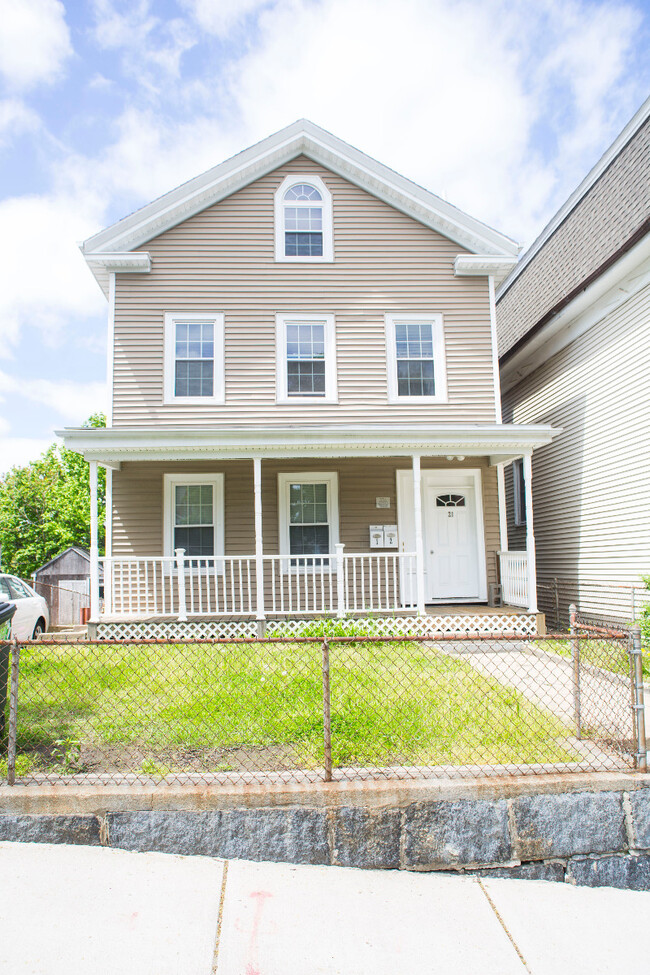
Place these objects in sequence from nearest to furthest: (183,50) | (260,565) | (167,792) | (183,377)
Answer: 1. (167,792)
2. (183,50)
3. (260,565)
4. (183,377)

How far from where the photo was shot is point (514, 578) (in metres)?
10.7

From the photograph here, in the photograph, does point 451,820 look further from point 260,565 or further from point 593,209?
point 593,209

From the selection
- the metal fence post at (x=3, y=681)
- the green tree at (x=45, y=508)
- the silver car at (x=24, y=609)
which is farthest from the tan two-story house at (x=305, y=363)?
the green tree at (x=45, y=508)

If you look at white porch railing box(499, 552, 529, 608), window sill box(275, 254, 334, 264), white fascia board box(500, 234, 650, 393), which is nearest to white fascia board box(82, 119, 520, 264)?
window sill box(275, 254, 334, 264)

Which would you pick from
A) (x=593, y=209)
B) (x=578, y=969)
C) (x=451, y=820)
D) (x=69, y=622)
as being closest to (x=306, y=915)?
(x=451, y=820)

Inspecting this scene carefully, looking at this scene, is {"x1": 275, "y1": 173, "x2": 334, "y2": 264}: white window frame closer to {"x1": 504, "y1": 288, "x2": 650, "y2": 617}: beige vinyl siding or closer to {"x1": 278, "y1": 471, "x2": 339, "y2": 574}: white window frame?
{"x1": 278, "y1": 471, "x2": 339, "y2": 574}: white window frame

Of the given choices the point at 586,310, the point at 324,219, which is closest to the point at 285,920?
the point at 586,310

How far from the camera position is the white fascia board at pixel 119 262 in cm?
1145

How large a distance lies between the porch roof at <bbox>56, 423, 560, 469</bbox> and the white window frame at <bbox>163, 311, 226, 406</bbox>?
5.19 ft

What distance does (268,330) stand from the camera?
11.7m

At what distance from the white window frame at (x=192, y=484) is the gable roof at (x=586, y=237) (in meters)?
6.63

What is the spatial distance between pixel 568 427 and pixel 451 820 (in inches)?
358

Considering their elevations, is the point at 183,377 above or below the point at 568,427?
above

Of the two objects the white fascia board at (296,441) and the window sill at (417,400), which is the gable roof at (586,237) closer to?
the window sill at (417,400)
